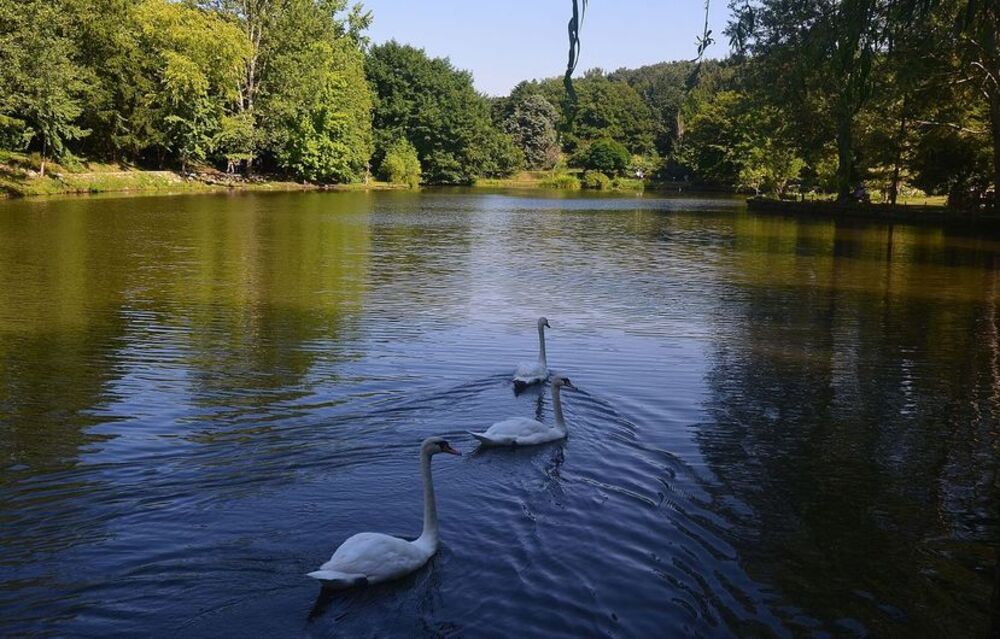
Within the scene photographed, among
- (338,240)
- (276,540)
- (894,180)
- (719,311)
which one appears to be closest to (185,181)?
(338,240)

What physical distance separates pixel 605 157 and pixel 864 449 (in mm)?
118837

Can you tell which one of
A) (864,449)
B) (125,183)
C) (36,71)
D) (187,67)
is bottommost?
(864,449)

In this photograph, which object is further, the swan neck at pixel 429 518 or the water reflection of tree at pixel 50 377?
the water reflection of tree at pixel 50 377

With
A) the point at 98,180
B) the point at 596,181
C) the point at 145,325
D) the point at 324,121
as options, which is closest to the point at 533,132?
the point at 596,181

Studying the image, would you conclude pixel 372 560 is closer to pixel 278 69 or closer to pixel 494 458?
pixel 494 458

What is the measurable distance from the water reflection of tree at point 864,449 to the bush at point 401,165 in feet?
259

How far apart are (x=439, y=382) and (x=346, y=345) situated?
3.12m

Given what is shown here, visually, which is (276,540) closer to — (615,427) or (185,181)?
(615,427)

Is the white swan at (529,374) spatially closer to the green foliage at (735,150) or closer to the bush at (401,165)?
the green foliage at (735,150)

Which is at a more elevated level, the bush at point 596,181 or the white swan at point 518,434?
the bush at point 596,181

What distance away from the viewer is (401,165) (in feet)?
324

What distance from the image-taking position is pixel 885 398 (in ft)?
43.2

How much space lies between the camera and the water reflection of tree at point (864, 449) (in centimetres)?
726

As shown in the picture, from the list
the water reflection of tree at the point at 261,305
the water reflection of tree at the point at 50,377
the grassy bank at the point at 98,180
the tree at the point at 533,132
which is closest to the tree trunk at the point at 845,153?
the water reflection of tree at the point at 261,305
